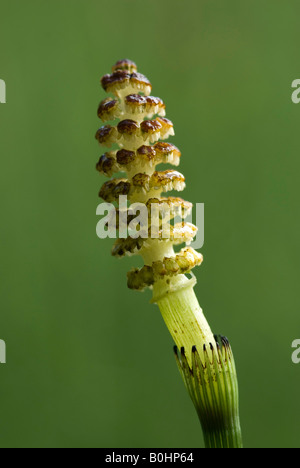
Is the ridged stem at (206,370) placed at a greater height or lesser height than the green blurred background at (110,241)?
lesser

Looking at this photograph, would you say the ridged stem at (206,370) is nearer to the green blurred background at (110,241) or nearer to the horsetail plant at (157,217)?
the horsetail plant at (157,217)

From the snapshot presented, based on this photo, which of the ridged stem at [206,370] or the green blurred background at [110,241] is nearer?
the ridged stem at [206,370]

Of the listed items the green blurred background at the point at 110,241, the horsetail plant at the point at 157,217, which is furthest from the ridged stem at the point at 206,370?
the green blurred background at the point at 110,241

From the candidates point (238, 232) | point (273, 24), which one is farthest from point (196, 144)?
point (273, 24)

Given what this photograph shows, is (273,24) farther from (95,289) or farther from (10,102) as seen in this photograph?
(95,289)

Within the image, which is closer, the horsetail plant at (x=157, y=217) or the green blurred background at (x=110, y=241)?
the horsetail plant at (x=157, y=217)

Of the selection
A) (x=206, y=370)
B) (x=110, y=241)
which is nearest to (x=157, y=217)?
(x=206, y=370)

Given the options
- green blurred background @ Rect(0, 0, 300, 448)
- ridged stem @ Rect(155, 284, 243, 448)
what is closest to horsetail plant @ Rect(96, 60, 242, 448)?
ridged stem @ Rect(155, 284, 243, 448)
